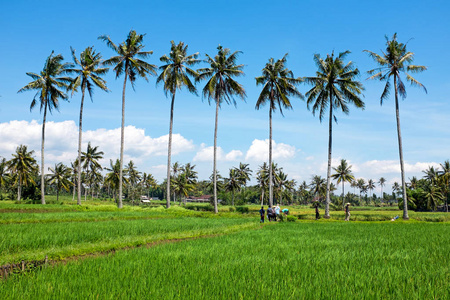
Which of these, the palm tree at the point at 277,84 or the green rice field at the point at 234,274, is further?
the palm tree at the point at 277,84

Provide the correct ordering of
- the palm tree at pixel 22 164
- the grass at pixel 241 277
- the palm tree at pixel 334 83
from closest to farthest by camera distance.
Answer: the grass at pixel 241 277
the palm tree at pixel 334 83
the palm tree at pixel 22 164

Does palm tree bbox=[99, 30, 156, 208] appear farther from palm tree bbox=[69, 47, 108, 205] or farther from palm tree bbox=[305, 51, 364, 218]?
palm tree bbox=[305, 51, 364, 218]

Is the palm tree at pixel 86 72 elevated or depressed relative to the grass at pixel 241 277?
elevated

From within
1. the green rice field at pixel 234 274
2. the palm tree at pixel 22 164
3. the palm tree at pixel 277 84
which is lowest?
the green rice field at pixel 234 274

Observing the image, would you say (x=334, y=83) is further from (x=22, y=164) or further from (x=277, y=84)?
(x=22, y=164)

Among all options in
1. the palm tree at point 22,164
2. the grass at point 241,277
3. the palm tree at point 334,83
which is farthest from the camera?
the palm tree at point 22,164

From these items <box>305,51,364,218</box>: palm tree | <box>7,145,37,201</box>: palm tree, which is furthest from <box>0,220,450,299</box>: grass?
<box>7,145,37,201</box>: palm tree

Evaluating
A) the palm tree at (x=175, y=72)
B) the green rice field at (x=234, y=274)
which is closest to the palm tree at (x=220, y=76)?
the palm tree at (x=175, y=72)

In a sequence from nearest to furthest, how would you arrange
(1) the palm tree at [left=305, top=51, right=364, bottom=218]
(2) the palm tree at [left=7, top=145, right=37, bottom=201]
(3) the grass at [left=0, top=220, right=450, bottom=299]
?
(3) the grass at [left=0, top=220, right=450, bottom=299], (1) the palm tree at [left=305, top=51, right=364, bottom=218], (2) the palm tree at [left=7, top=145, right=37, bottom=201]

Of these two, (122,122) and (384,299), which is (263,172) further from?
(384,299)

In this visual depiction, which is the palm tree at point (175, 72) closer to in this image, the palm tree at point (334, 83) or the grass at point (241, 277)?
the palm tree at point (334, 83)

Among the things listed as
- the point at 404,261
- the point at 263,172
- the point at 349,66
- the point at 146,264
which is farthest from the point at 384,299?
the point at 263,172

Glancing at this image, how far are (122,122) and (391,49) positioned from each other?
31.6 metres

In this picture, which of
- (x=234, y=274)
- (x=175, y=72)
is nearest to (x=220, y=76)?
(x=175, y=72)
